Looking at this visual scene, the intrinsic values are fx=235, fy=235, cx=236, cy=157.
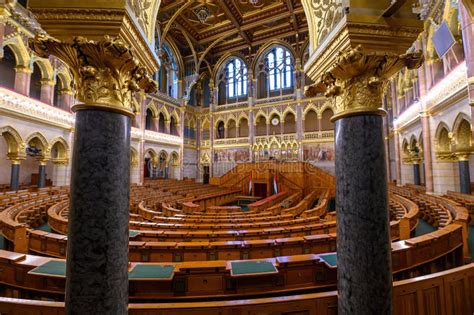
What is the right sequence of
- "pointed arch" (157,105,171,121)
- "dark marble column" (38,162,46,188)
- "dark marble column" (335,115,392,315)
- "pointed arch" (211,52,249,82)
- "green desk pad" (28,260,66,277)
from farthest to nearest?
"pointed arch" (211,52,249,82)
"pointed arch" (157,105,171,121)
"dark marble column" (38,162,46,188)
"green desk pad" (28,260,66,277)
"dark marble column" (335,115,392,315)

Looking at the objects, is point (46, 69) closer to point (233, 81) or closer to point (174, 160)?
point (174, 160)

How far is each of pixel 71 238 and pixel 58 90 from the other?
51.2 ft

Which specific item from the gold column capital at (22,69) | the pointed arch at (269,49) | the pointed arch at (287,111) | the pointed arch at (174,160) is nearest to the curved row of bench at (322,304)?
the gold column capital at (22,69)

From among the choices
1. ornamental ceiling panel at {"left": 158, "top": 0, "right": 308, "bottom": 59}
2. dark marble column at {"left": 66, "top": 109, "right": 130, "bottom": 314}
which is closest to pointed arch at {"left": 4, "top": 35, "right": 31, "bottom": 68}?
ornamental ceiling panel at {"left": 158, "top": 0, "right": 308, "bottom": 59}

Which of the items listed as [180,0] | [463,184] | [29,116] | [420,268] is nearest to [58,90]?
[29,116]

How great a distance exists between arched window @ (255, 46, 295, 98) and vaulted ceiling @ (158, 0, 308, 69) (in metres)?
1.17

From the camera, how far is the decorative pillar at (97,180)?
175 centimetres

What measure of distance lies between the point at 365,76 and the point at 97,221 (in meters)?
2.52

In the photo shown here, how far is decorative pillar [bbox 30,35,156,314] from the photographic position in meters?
1.75

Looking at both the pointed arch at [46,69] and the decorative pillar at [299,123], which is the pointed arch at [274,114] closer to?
the decorative pillar at [299,123]

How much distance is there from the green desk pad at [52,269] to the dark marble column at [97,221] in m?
1.10

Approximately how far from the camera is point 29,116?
10.7 meters

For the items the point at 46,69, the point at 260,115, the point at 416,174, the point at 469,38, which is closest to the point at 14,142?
the point at 46,69

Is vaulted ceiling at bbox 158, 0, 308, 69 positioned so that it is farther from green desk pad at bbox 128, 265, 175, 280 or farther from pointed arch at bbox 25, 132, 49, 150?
green desk pad at bbox 128, 265, 175, 280
